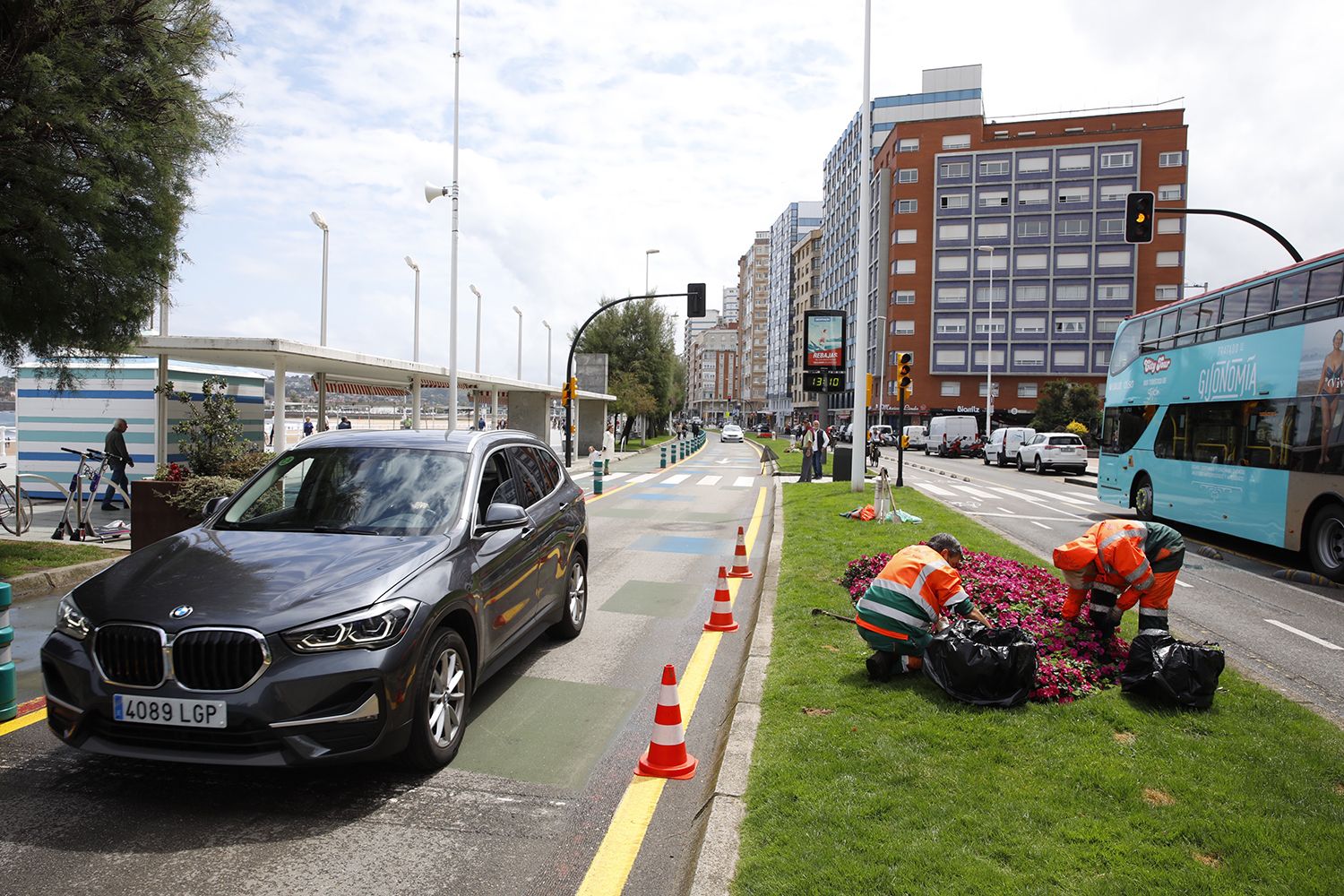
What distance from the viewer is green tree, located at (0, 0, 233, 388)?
6.96 m

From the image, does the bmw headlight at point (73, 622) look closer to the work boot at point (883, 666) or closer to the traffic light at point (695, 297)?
the work boot at point (883, 666)

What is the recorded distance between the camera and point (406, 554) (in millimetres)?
4254

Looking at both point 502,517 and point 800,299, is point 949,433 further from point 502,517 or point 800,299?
point 800,299

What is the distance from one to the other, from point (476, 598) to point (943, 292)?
236 feet

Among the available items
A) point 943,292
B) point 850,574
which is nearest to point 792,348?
point 943,292

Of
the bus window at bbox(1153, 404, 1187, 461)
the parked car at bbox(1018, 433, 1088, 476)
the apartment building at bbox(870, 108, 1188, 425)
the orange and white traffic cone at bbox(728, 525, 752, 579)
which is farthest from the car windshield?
the apartment building at bbox(870, 108, 1188, 425)

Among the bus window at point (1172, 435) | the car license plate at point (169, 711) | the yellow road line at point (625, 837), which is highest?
the bus window at point (1172, 435)

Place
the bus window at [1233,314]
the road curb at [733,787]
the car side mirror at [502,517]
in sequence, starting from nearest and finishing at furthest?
the road curb at [733,787] → the car side mirror at [502,517] → the bus window at [1233,314]

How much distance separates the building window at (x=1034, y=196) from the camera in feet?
224

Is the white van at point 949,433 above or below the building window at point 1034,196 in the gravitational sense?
below

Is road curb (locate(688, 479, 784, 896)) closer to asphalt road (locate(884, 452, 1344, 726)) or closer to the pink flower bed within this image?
the pink flower bed

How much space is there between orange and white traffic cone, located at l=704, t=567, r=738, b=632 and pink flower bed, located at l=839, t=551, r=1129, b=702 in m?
1.14

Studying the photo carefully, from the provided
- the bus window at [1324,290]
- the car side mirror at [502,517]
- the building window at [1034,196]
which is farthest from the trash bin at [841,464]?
the building window at [1034,196]

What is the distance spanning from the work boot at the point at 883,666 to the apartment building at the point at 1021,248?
66.6m
